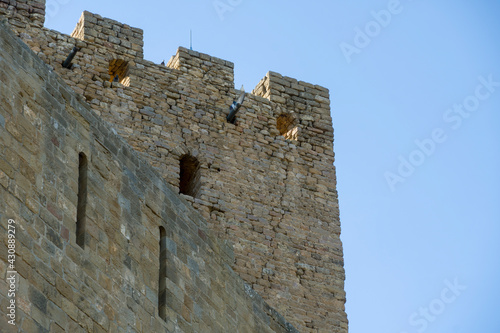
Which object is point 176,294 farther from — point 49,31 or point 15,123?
point 49,31

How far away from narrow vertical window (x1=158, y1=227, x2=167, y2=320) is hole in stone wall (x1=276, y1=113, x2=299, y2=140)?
7531 mm

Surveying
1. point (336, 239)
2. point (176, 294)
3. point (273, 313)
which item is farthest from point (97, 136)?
point (336, 239)

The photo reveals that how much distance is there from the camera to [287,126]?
19250mm

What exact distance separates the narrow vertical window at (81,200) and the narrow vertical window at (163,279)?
1131 millimetres

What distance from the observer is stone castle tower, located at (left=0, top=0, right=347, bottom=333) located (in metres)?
10.0

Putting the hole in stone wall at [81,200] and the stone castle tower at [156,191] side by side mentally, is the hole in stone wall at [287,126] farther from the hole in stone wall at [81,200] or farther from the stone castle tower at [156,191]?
the hole in stone wall at [81,200]

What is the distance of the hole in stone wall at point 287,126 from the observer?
1905cm

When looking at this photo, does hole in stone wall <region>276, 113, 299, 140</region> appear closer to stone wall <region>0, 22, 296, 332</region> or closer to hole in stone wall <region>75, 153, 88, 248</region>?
stone wall <region>0, 22, 296, 332</region>

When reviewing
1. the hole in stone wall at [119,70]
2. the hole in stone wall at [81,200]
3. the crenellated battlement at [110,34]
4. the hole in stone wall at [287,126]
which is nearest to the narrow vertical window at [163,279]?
the hole in stone wall at [81,200]

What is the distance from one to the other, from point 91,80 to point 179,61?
1564mm

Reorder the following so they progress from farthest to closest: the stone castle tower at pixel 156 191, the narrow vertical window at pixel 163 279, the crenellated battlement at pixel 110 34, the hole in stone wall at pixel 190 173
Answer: the crenellated battlement at pixel 110 34, the hole in stone wall at pixel 190 173, the narrow vertical window at pixel 163 279, the stone castle tower at pixel 156 191

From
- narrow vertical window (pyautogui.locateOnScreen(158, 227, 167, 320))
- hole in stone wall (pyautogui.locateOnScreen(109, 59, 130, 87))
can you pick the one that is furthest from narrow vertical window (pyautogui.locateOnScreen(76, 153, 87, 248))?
hole in stone wall (pyautogui.locateOnScreen(109, 59, 130, 87))

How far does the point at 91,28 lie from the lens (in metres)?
18.0

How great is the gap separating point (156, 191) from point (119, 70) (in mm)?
6616
